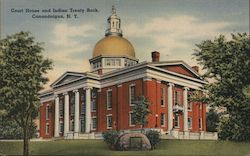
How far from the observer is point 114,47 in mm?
37656

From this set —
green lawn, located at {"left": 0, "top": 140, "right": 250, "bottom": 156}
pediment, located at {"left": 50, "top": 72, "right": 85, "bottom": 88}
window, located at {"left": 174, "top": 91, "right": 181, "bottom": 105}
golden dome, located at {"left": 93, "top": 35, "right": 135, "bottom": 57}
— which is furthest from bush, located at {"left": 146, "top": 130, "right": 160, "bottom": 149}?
pediment, located at {"left": 50, "top": 72, "right": 85, "bottom": 88}

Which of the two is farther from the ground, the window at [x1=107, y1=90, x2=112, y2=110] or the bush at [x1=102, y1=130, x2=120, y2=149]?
the window at [x1=107, y1=90, x2=112, y2=110]

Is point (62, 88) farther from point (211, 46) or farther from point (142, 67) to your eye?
point (211, 46)

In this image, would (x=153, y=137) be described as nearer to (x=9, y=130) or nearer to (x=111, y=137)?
(x=111, y=137)

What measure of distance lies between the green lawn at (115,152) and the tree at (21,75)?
918 mm

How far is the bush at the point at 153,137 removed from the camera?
96.0 feet

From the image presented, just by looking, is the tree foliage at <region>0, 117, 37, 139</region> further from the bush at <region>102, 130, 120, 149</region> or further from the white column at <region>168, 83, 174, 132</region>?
the white column at <region>168, 83, 174, 132</region>

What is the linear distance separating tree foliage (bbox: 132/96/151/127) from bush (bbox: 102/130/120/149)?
1.60m

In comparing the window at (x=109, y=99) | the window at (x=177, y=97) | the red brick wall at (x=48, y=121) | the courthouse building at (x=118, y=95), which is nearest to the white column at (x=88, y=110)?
the courthouse building at (x=118, y=95)

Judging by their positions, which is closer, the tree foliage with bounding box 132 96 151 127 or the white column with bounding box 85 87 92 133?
the tree foliage with bounding box 132 96 151 127

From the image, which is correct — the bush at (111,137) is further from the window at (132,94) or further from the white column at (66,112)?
the white column at (66,112)

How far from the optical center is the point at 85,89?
35094 mm

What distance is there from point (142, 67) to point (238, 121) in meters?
6.76

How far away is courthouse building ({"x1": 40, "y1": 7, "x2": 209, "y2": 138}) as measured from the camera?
1267 inches
